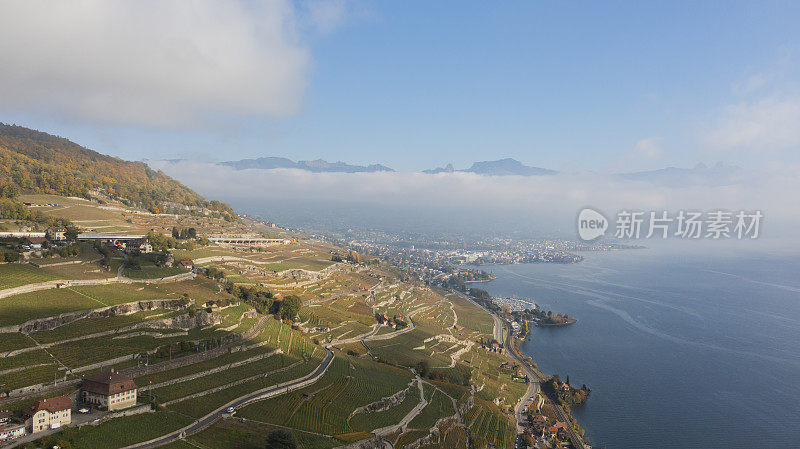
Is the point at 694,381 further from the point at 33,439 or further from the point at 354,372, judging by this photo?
the point at 33,439

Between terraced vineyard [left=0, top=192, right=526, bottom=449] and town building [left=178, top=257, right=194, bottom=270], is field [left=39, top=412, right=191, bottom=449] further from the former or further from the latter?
town building [left=178, top=257, right=194, bottom=270]

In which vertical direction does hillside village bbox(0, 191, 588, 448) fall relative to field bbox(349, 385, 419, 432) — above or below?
above

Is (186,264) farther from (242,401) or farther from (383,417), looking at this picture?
(383,417)

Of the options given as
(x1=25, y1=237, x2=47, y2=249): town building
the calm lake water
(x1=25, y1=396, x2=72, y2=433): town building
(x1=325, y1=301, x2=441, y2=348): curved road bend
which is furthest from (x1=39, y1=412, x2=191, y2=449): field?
the calm lake water

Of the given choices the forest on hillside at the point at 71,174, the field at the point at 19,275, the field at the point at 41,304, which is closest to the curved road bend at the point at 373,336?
the field at the point at 41,304

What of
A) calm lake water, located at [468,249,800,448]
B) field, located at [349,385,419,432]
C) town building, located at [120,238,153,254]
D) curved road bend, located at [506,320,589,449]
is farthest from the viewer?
town building, located at [120,238,153,254]

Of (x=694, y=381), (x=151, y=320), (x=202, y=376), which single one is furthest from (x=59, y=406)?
(x=694, y=381)
